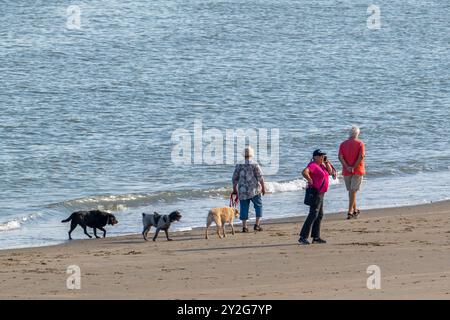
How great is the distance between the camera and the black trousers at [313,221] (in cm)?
1561

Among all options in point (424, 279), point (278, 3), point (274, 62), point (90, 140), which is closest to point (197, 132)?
point (90, 140)

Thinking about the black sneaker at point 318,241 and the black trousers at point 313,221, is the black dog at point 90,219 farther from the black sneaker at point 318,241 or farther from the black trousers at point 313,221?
the black sneaker at point 318,241

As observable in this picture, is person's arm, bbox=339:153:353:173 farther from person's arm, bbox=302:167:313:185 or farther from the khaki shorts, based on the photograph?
person's arm, bbox=302:167:313:185

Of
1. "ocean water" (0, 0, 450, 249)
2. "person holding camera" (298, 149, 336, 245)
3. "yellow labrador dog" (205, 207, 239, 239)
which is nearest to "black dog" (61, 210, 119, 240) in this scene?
"ocean water" (0, 0, 450, 249)

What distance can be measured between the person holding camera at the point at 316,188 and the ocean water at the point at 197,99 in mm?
3217

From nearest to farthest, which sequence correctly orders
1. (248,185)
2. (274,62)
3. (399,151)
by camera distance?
(248,185) < (399,151) < (274,62)

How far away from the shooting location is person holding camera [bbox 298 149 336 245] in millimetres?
15477

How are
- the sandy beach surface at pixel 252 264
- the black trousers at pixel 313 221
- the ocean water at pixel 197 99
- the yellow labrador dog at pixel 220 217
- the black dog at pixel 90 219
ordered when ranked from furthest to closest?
the ocean water at pixel 197 99 → the black dog at pixel 90 219 → the yellow labrador dog at pixel 220 217 → the black trousers at pixel 313 221 → the sandy beach surface at pixel 252 264

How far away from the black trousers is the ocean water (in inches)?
126

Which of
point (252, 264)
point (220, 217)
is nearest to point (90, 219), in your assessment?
point (220, 217)

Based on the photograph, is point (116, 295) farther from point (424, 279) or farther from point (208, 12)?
point (208, 12)

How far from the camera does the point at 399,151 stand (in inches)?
1079

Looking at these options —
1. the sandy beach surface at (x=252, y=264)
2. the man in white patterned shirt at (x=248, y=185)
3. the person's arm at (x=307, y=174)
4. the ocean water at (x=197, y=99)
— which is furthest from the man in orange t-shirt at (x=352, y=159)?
the person's arm at (x=307, y=174)

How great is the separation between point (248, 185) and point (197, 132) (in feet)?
46.2
